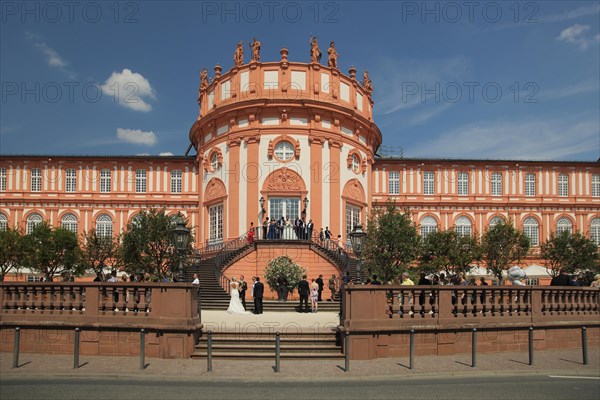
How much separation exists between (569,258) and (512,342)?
30.2 m

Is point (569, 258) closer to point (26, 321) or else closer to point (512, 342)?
point (512, 342)

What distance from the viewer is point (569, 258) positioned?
139 ft

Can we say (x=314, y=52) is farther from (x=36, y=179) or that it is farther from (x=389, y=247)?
(x=36, y=179)

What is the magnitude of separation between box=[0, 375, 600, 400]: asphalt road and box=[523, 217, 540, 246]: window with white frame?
37651 mm

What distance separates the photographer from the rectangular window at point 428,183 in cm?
4794

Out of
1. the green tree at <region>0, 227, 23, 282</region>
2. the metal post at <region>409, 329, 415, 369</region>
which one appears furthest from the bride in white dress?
the green tree at <region>0, 227, 23, 282</region>

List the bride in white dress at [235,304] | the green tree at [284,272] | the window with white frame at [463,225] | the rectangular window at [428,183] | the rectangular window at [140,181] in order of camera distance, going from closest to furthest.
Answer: the bride in white dress at [235,304] → the green tree at [284,272] → the rectangular window at [140,181] → the window with white frame at [463,225] → the rectangular window at [428,183]

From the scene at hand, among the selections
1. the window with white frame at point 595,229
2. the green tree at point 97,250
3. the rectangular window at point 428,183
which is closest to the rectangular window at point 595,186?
the window with white frame at point 595,229

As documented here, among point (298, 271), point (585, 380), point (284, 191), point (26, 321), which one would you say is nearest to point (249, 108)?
point (284, 191)

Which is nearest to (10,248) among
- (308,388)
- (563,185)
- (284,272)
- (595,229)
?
(284,272)

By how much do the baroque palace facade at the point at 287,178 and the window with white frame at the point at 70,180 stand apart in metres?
0.08

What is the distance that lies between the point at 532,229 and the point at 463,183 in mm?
6705

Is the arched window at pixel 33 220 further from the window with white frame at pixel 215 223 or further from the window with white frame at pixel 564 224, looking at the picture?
the window with white frame at pixel 564 224

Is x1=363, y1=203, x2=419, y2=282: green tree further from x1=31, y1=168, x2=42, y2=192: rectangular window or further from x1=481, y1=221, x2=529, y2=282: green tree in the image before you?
x1=31, y1=168, x2=42, y2=192: rectangular window
